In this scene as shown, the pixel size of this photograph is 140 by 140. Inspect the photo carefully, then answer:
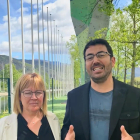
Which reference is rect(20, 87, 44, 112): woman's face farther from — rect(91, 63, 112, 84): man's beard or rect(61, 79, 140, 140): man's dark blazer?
rect(91, 63, 112, 84): man's beard

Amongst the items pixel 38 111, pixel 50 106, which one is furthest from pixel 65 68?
pixel 38 111

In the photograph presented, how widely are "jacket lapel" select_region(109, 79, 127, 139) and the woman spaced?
1.66 ft

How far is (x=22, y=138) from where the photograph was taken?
175cm

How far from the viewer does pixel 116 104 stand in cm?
173

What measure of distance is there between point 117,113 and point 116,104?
0.24 ft

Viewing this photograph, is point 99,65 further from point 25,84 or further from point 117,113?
point 25,84

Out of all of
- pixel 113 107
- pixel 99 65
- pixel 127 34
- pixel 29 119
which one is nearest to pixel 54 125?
pixel 29 119

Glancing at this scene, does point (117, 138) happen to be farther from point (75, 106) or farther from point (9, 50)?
point (9, 50)

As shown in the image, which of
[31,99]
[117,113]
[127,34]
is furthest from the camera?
[127,34]

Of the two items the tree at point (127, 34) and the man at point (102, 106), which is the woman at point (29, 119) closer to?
the man at point (102, 106)

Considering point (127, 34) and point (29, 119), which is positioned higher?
point (127, 34)

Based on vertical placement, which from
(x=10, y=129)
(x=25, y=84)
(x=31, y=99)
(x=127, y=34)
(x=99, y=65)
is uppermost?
(x=127, y=34)

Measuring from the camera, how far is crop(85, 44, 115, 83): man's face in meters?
1.76

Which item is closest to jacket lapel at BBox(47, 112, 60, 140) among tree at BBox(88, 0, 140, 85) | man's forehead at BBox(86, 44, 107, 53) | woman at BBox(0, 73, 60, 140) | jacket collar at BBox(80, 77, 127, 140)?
woman at BBox(0, 73, 60, 140)
